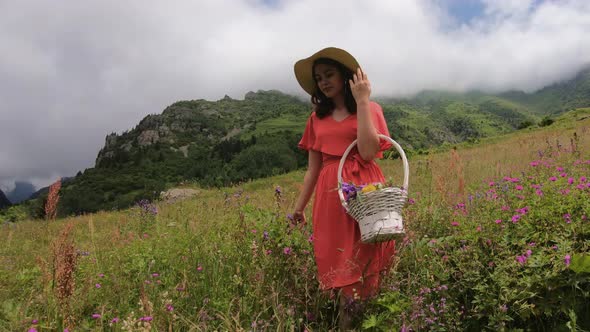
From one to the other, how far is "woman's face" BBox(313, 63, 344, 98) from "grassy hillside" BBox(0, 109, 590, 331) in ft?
3.98

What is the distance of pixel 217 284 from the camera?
2941mm

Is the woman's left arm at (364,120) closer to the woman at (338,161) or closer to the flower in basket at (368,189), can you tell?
the woman at (338,161)

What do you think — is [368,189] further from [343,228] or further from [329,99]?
[329,99]

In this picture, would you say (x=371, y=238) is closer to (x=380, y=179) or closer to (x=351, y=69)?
(x=380, y=179)

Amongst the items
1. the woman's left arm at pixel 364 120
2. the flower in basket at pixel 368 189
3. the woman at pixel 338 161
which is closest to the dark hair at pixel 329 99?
the woman at pixel 338 161

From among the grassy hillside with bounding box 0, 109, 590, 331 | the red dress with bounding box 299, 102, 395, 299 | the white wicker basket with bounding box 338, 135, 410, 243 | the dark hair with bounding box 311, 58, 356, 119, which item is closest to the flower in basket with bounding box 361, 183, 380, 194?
the white wicker basket with bounding box 338, 135, 410, 243

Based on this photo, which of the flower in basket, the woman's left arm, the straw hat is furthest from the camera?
the straw hat

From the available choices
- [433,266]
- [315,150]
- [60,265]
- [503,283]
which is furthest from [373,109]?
[60,265]

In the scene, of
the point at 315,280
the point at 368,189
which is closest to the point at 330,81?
the point at 368,189

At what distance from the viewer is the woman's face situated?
2.93 meters

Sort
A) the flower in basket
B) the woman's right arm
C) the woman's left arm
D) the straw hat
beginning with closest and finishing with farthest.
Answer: the flower in basket, the woman's left arm, the straw hat, the woman's right arm

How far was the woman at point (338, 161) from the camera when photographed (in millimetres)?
2559

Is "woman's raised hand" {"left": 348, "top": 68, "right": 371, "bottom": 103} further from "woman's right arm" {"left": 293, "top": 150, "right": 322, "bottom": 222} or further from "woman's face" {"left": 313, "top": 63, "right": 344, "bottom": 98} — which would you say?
"woman's right arm" {"left": 293, "top": 150, "right": 322, "bottom": 222}

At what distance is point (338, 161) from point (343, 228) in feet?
1.73
